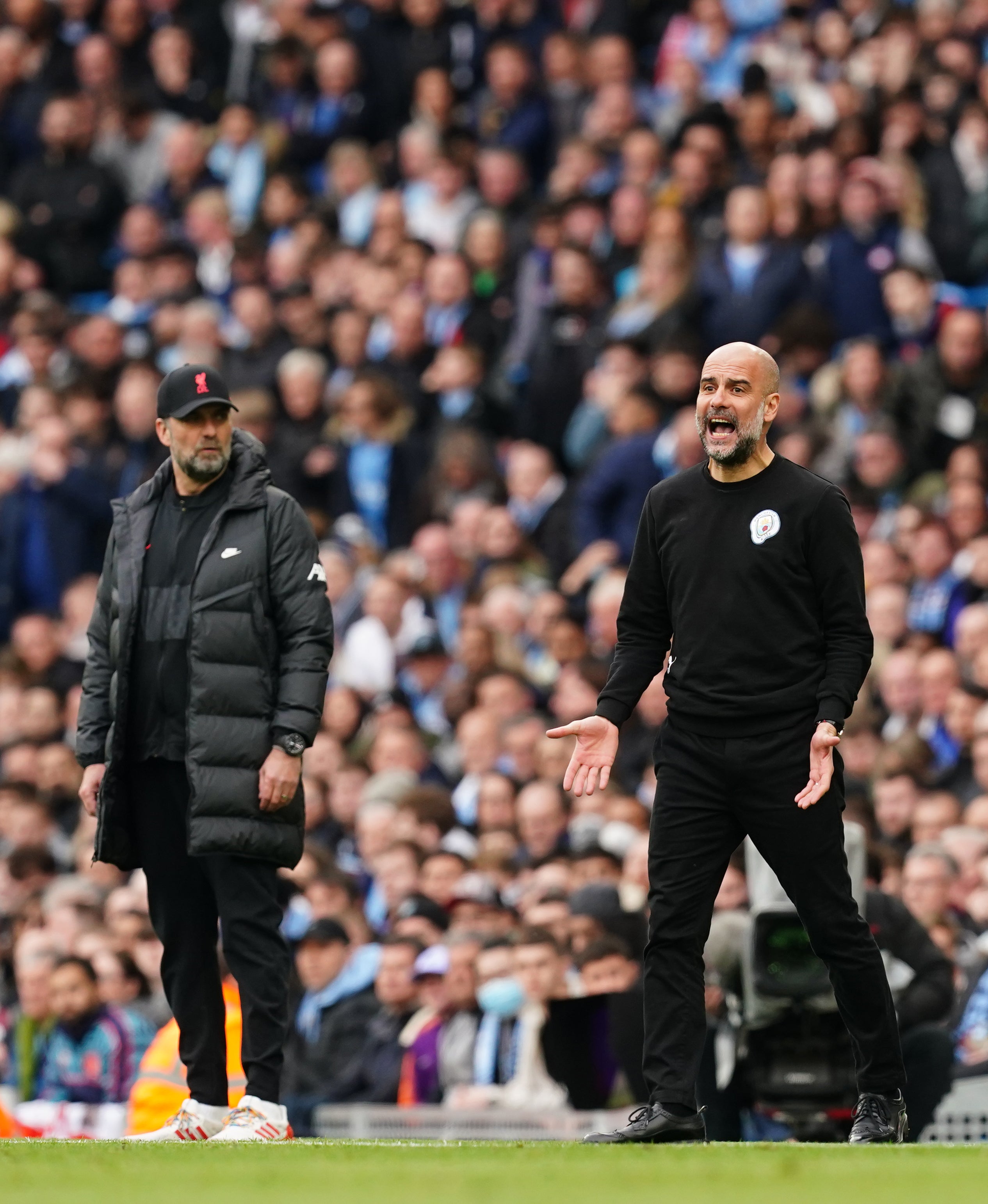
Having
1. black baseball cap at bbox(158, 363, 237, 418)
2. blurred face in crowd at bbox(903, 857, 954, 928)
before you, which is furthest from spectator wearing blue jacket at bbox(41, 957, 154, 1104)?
black baseball cap at bbox(158, 363, 237, 418)

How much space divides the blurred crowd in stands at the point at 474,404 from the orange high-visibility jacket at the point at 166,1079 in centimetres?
158

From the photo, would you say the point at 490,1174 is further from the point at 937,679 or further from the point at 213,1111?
the point at 937,679

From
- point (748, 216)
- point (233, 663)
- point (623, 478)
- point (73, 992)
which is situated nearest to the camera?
point (233, 663)

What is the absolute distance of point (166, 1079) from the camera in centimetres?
927

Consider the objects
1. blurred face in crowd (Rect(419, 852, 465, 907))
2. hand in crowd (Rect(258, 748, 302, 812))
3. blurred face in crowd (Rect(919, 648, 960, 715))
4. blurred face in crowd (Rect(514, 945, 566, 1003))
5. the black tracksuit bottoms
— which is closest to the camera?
the black tracksuit bottoms

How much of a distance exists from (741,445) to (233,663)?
170 centimetres

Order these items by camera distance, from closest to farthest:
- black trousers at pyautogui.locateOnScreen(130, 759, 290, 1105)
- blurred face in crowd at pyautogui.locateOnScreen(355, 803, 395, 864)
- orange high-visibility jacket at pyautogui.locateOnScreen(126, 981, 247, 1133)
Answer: black trousers at pyautogui.locateOnScreen(130, 759, 290, 1105)
orange high-visibility jacket at pyautogui.locateOnScreen(126, 981, 247, 1133)
blurred face in crowd at pyautogui.locateOnScreen(355, 803, 395, 864)

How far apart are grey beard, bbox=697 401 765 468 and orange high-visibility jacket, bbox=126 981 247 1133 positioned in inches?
117

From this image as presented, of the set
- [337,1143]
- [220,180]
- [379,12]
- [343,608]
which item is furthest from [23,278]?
[337,1143]

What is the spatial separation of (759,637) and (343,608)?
814 centimetres

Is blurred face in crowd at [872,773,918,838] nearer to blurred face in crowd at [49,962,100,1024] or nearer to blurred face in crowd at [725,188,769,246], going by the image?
blurred face in crowd at [49,962,100,1024]

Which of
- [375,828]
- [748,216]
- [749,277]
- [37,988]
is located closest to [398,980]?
[375,828]

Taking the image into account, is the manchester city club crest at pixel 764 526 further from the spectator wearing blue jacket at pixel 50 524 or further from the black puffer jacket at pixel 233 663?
the spectator wearing blue jacket at pixel 50 524

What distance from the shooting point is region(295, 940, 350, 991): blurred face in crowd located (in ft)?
38.0
